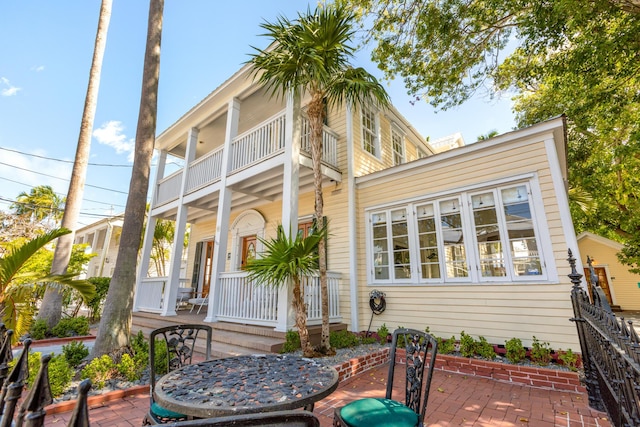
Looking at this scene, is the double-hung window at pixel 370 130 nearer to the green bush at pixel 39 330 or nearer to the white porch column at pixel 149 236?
the white porch column at pixel 149 236

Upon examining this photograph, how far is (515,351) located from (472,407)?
1588 millimetres

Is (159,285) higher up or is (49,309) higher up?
(159,285)

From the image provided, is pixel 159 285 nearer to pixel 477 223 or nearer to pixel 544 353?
pixel 477 223

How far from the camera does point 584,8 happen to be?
14.0 ft

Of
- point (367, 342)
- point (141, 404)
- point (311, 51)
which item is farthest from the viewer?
point (367, 342)

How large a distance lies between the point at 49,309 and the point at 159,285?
232cm

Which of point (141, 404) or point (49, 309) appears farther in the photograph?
point (49, 309)

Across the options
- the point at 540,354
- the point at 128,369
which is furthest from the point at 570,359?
the point at 128,369

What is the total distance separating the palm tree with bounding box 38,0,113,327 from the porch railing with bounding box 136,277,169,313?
1.78 m

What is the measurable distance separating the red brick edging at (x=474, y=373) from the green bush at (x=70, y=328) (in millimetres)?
4571

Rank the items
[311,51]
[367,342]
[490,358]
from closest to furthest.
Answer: [490,358] < [311,51] < [367,342]

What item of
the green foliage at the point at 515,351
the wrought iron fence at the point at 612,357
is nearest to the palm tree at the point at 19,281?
the wrought iron fence at the point at 612,357

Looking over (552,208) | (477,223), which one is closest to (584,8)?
(552,208)

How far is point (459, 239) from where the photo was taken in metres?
5.36
